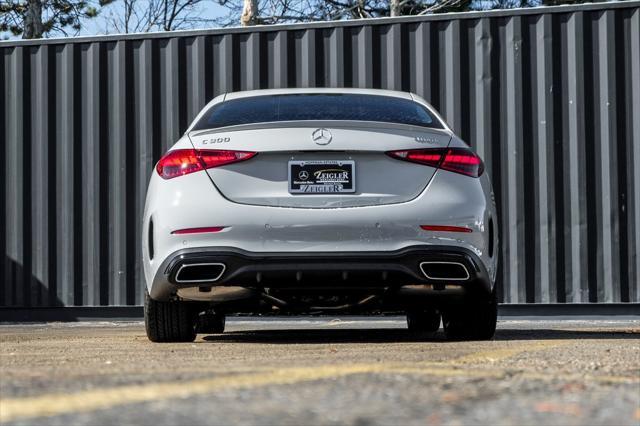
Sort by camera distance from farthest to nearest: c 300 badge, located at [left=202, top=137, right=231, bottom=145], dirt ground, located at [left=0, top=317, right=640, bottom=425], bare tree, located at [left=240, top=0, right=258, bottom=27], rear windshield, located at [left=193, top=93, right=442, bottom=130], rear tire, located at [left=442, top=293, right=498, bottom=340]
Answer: bare tree, located at [left=240, top=0, right=258, bottom=27] < rear tire, located at [left=442, top=293, right=498, bottom=340] < rear windshield, located at [left=193, top=93, right=442, bottom=130] < c 300 badge, located at [left=202, top=137, right=231, bottom=145] < dirt ground, located at [left=0, top=317, right=640, bottom=425]

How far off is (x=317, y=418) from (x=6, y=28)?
1186 inches

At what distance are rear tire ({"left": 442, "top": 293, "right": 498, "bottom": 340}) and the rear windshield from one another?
990 mm

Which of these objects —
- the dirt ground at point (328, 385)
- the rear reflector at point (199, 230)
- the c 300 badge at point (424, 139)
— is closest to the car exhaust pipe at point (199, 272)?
the rear reflector at point (199, 230)

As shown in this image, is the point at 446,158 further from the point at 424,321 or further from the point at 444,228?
the point at 424,321

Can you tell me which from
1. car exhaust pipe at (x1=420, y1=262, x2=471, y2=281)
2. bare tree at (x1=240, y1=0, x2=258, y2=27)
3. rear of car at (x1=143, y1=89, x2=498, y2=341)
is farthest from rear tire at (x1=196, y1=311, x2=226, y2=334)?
bare tree at (x1=240, y1=0, x2=258, y2=27)

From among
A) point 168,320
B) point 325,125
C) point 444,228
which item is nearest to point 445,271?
point 444,228

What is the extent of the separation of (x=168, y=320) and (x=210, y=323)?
153cm

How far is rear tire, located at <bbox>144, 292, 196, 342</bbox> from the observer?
639 cm

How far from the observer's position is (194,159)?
19.7 ft

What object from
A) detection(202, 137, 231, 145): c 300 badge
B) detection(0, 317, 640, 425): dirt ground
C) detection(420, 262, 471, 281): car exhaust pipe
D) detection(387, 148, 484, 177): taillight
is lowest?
detection(0, 317, 640, 425): dirt ground

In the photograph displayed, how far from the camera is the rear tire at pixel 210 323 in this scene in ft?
25.0

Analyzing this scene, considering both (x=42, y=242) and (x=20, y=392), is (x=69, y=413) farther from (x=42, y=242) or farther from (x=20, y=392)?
(x=42, y=242)

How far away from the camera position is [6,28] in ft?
103

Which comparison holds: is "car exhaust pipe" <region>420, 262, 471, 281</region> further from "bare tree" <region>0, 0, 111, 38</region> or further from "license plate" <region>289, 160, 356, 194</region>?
"bare tree" <region>0, 0, 111, 38</region>
